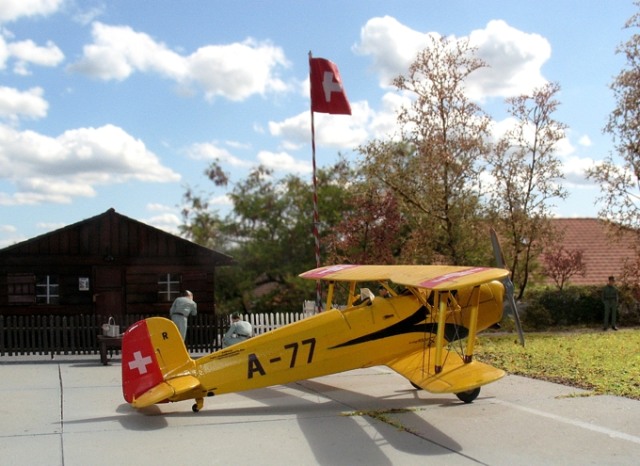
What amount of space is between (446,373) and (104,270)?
13.2 meters

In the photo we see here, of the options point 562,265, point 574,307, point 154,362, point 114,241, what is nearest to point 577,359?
point 154,362

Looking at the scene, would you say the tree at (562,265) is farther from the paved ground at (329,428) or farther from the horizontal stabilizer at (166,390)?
the horizontal stabilizer at (166,390)

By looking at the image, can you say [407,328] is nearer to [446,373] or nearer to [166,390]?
[446,373]

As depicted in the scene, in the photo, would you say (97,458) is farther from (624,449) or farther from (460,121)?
(460,121)

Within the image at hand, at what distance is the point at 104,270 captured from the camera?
19.2m

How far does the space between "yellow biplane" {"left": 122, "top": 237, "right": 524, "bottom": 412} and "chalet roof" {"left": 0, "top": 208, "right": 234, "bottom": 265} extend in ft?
33.0

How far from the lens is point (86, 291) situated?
19.1m

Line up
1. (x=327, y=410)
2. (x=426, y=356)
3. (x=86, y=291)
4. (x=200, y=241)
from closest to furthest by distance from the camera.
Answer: (x=327, y=410) < (x=426, y=356) < (x=86, y=291) < (x=200, y=241)

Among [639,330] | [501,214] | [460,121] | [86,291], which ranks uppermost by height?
[460,121]

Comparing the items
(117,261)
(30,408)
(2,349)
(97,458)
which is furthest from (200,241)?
(97,458)

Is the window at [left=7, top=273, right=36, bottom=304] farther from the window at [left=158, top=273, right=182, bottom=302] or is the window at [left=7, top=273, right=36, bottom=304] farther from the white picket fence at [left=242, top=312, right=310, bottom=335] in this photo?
the white picket fence at [left=242, top=312, right=310, bottom=335]

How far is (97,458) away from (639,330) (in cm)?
1912

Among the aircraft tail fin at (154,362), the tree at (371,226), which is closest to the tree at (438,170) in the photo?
the tree at (371,226)

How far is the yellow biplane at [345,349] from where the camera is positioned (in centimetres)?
→ 854
